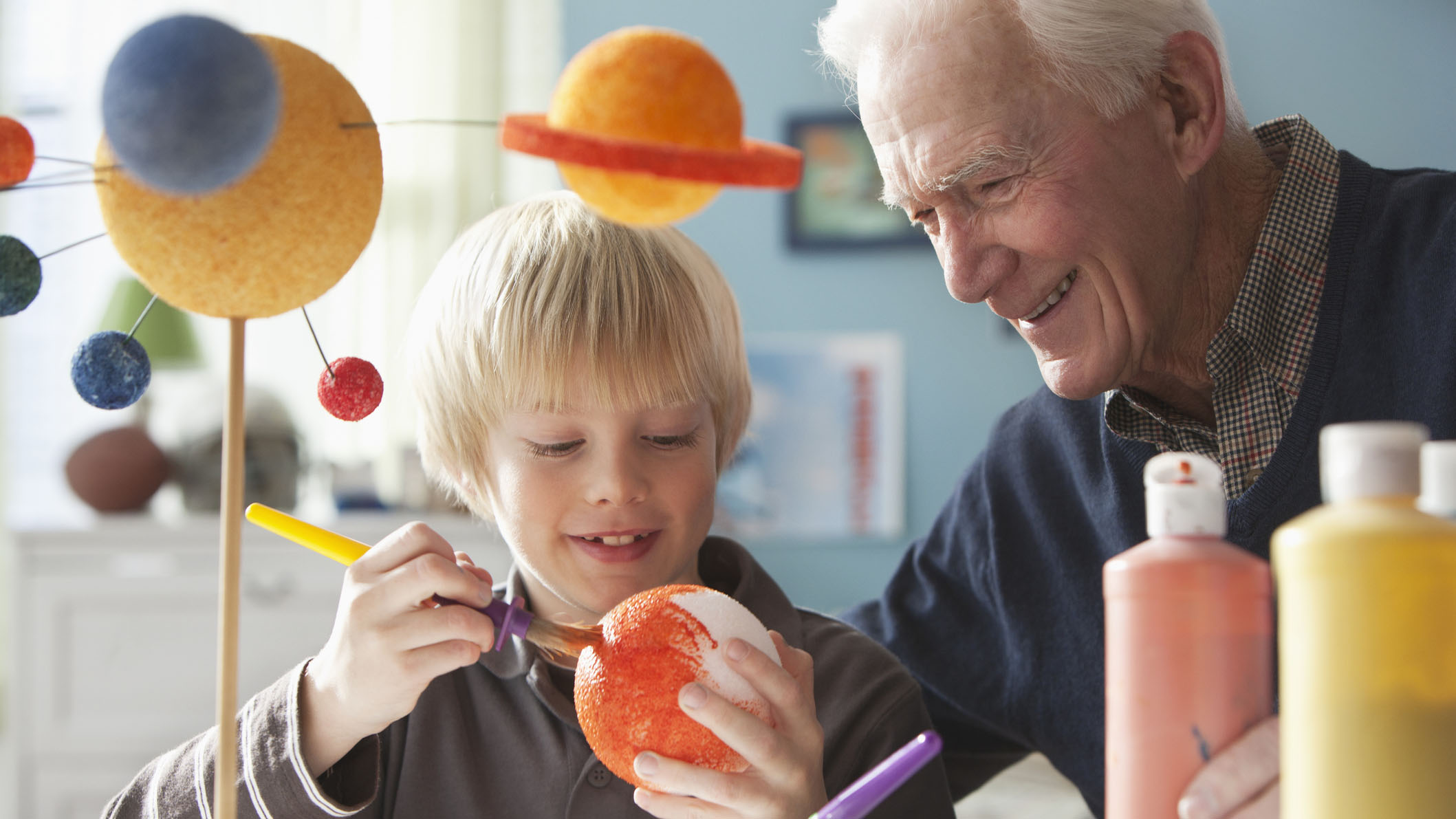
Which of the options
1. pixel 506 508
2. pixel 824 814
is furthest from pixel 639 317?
pixel 824 814

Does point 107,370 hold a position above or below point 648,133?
below

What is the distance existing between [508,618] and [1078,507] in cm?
83

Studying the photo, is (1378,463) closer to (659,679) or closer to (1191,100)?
(659,679)

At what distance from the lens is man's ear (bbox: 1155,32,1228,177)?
1116 mm

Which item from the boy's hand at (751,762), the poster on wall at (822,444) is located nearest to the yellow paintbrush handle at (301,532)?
the boy's hand at (751,762)

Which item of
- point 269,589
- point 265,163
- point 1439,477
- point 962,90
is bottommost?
point 269,589

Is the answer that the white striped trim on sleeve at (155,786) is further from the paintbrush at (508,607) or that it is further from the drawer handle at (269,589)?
the drawer handle at (269,589)

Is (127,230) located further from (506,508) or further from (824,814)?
(506,508)

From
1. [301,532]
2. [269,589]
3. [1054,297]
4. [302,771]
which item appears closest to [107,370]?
[301,532]

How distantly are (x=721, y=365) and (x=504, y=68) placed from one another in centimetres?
236

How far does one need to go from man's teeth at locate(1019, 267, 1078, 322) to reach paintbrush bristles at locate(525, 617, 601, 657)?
2.11ft

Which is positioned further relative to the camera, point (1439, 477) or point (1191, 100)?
point (1191, 100)

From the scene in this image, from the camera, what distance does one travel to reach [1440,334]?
104 centimetres

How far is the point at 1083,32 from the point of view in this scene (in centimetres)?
106
